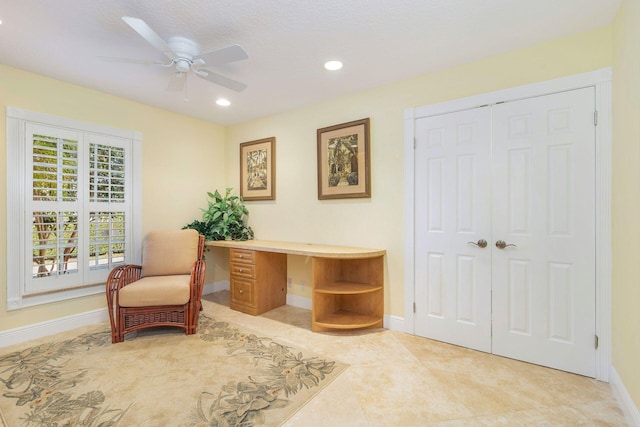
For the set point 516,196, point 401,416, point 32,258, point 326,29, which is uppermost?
point 326,29

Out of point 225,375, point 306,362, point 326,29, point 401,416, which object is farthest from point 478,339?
point 326,29

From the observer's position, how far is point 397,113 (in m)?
3.11

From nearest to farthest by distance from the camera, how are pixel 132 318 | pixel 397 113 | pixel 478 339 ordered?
pixel 478 339
pixel 132 318
pixel 397 113

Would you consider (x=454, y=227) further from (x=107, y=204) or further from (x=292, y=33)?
(x=107, y=204)

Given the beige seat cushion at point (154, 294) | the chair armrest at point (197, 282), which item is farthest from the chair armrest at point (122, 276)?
the chair armrest at point (197, 282)

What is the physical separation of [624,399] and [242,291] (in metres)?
3.40

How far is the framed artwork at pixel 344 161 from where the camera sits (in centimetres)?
332

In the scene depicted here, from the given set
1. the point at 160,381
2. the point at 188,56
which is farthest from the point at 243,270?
the point at 188,56

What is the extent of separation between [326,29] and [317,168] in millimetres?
1704

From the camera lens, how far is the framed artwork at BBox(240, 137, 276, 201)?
417 centimetres

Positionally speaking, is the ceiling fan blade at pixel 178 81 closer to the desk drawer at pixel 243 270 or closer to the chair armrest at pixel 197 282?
the chair armrest at pixel 197 282

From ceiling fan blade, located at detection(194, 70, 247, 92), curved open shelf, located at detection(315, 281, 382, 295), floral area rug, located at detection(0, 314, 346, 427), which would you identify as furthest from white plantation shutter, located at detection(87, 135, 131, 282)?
curved open shelf, located at detection(315, 281, 382, 295)

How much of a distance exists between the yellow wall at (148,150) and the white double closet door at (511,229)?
10.3ft

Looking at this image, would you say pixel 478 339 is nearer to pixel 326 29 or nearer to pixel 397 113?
pixel 397 113
